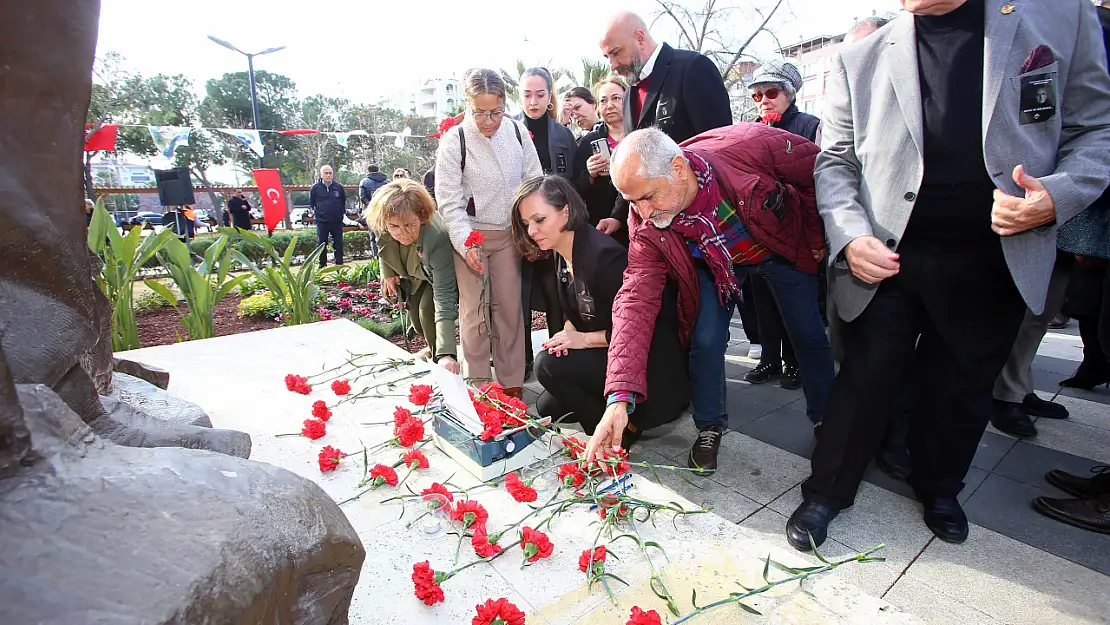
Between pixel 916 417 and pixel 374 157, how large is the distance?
31.3 m

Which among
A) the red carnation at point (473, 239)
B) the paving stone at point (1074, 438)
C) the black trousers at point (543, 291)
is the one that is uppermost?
the red carnation at point (473, 239)

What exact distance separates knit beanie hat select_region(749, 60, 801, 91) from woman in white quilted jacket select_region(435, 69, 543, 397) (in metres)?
1.47

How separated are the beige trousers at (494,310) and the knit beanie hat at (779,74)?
1.79 meters

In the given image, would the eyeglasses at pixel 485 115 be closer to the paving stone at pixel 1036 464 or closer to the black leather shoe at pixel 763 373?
the black leather shoe at pixel 763 373

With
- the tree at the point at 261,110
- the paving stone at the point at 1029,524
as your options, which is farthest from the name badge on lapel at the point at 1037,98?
the tree at the point at 261,110

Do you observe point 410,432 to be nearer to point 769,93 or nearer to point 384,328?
point 769,93

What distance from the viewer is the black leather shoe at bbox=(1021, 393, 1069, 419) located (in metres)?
3.01

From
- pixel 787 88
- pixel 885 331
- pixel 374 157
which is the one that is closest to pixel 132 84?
pixel 374 157

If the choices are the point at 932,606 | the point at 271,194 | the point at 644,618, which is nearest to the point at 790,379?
the point at 932,606

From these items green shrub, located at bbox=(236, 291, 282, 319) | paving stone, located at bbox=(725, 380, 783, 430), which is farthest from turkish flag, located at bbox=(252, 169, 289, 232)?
paving stone, located at bbox=(725, 380, 783, 430)

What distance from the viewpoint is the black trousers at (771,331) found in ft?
12.1

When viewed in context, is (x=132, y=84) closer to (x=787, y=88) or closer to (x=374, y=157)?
(x=374, y=157)

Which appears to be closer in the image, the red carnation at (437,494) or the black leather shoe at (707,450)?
the red carnation at (437,494)

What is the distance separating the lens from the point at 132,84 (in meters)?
22.6
